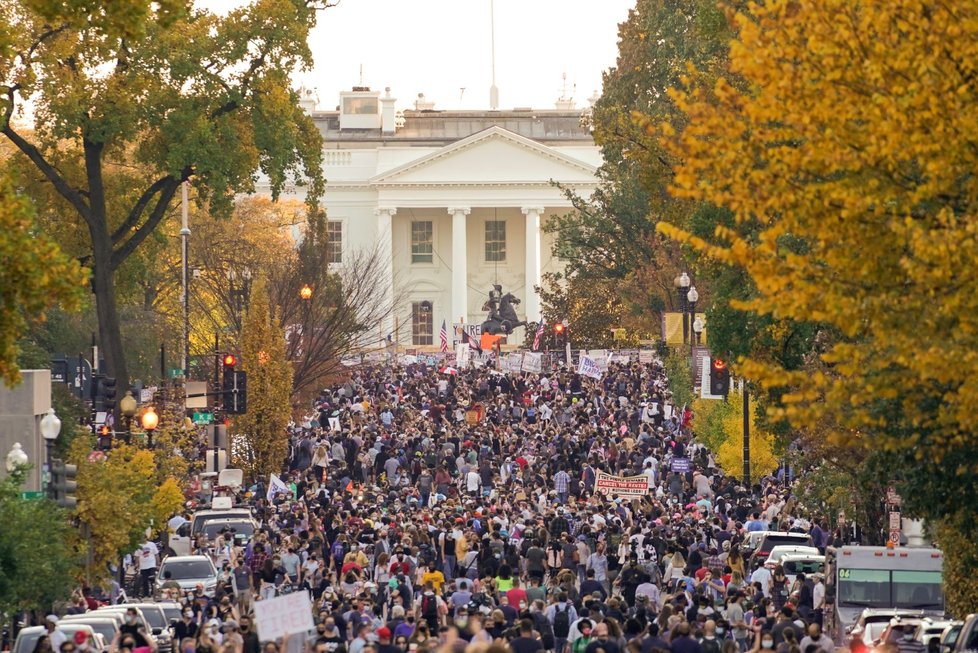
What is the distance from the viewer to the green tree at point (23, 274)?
15.4 metres

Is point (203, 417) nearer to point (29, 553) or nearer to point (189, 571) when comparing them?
point (189, 571)

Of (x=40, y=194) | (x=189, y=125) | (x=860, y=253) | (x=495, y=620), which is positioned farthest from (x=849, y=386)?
(x=40, y=194)

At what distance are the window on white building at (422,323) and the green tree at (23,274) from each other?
3657 inches

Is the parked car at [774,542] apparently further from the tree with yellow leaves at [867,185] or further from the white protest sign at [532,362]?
the white protest sign at [532,362]

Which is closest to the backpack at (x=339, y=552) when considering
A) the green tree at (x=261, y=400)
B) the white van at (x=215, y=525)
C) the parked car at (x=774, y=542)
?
the white van at (x=215, y=525)

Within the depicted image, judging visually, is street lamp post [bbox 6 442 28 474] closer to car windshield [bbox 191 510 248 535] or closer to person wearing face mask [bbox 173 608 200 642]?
person wearing face mask [bbox 173 608 200 642]

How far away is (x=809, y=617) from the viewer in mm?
25328

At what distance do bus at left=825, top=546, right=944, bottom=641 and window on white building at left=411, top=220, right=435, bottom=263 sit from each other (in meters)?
86.9

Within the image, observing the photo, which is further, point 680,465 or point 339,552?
point 680,465

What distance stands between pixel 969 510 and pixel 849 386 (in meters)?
3.99

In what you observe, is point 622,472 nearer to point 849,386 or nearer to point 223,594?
point 223,594

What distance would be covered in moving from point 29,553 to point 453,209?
3332 inches

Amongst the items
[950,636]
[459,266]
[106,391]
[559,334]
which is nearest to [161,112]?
[106,391]

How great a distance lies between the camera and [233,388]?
125ft
